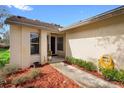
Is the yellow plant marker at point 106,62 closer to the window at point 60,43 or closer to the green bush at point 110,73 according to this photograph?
the green bush at point 110,73

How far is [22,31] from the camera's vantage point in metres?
9.57

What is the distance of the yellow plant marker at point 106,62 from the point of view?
22.7ft

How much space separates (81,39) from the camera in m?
10.1

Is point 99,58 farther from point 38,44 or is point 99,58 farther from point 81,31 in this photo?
point 38,44

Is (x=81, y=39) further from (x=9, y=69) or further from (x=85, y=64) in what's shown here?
(x=9, y=69)

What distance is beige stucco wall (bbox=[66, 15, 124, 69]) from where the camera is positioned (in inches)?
259

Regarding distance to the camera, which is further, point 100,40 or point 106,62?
point 100,40

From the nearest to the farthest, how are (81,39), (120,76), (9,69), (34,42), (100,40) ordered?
(120,76)
(100,40)
(9,69)
(81,39)
(34,42)

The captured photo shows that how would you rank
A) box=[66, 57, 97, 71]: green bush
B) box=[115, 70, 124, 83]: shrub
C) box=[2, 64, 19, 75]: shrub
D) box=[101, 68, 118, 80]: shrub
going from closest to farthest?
box=[115, 70, 124, 83]: shrub < box=[101, 68, 118, 80]: shrub < box=[2, 64, 19, 75]: shrub < box=[66, 57, 97, 71]: green bush

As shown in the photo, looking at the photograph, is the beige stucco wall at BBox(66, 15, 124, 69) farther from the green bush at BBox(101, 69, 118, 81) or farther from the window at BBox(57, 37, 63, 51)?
the window at BBox(57, 37, 63, 51)

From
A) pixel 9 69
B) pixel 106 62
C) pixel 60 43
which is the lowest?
pixel 9 69

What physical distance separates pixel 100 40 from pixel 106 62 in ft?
4.82

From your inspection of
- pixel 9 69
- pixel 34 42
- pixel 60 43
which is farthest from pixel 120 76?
pixel 60 43

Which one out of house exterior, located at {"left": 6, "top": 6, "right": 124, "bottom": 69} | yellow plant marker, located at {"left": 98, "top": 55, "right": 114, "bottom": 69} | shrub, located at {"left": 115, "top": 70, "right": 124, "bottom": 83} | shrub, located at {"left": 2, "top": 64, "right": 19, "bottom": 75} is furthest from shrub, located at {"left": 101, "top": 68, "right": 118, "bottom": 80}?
shrub, located at {"left": 2, "top": 64, "right": 19, "bottom": 75}
